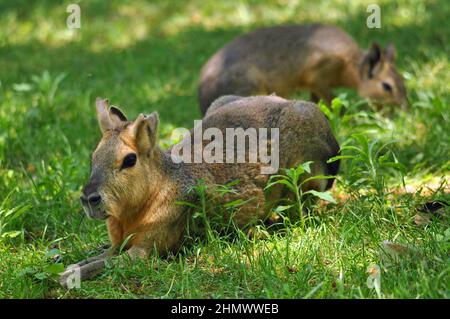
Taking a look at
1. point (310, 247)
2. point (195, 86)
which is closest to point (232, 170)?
point (310, 247)

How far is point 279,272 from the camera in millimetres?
4395

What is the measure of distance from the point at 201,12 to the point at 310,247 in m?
6.88

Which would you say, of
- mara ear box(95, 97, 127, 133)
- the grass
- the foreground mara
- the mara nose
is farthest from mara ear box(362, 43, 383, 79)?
the mara nose

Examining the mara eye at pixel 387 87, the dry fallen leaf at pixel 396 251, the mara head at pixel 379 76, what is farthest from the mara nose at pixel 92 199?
the mara eye at pixel 387 87

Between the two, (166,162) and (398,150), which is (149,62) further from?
(166,162)

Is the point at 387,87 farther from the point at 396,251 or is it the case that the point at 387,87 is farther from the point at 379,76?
the point at 396,251

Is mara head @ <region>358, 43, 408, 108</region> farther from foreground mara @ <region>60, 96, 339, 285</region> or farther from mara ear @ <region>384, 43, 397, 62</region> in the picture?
foreground mara @ <region>60, 96, 339, 285</region>

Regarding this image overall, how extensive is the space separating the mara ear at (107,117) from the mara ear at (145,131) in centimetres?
18

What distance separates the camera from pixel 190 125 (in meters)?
7.70

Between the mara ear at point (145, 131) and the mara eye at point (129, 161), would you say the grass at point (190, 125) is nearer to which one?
the mara eye at point (129, 161)

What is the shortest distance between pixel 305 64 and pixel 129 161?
174 inches

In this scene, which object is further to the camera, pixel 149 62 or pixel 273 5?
pixel 273 5

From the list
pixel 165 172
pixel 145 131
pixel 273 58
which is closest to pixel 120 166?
pixel 145 131

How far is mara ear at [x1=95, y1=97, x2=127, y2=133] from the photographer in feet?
16.0
